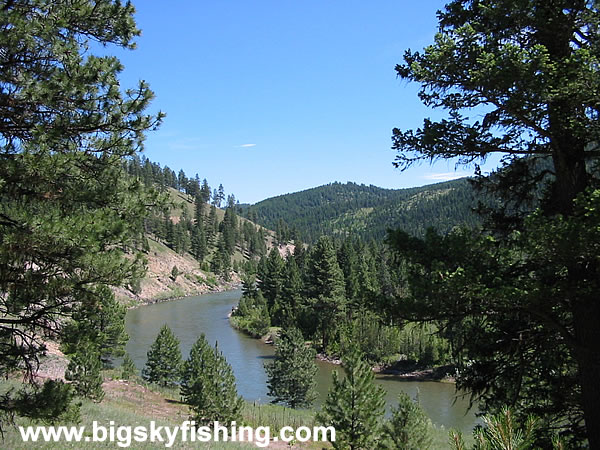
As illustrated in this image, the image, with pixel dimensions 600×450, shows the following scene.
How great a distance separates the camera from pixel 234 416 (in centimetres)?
2228

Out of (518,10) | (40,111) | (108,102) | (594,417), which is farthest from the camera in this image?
(108,102)

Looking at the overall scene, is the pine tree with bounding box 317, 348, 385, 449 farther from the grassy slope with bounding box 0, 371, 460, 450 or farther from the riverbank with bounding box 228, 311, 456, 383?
the riverbank with bounding box 228, 311, 456, 383

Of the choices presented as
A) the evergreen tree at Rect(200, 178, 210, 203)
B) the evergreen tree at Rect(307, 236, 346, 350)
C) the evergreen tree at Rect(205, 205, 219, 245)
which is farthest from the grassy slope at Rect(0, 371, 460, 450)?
the evergreen tree at Rect(200, 178, 210, 203)

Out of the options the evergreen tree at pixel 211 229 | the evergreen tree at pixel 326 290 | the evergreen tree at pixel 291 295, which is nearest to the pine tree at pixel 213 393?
the evergreen tree at pixel 326 290

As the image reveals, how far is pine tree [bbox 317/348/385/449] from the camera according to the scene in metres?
18.6

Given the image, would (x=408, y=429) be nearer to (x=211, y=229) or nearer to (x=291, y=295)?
(x=291, y=295)

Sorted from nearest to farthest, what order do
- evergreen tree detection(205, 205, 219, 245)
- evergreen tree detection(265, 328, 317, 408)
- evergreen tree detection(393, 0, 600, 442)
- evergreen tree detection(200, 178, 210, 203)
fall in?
evergreen tree detection(393, 0, 600, 442) < evergreen tree detection(265, 328, 317, 408) < evergreen tree detection(205, 205, 219, 245) < evergreen tree detection(200, 178, 210, 203)

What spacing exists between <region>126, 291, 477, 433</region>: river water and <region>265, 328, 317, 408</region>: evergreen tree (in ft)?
9.31

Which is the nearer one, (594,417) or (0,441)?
(594,417)

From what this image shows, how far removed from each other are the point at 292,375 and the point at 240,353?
18230 mm

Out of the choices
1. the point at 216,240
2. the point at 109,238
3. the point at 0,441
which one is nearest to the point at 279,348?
the point at 0,441

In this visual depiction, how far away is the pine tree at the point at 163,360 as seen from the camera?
107ft

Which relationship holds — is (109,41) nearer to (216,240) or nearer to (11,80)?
(11,80)

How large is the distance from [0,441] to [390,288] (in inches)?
2553
